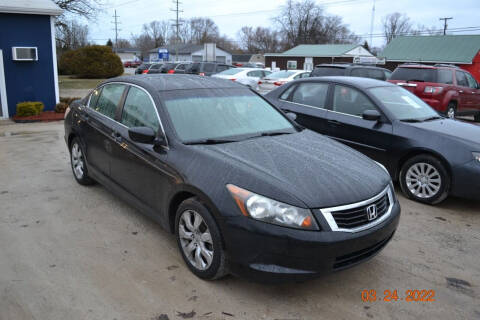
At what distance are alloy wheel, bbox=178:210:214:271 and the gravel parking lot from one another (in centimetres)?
18

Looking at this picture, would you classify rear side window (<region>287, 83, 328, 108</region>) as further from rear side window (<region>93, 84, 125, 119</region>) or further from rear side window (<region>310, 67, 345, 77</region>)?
rear side window (<region>310, 67, 345, 77</region>)

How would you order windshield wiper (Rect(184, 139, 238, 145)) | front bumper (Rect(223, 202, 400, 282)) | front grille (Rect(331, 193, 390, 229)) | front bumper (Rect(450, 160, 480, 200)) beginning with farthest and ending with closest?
1. front bumper (Rect(450, 160, 480, 200))
2. windshield wiper (Rect(184, 139, 238, 145))
3. front grille (Rect(331, 193, 390, 229))
4. front bumper (Rect(223, 202, 400, 282))

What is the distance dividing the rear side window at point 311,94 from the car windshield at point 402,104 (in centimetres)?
80

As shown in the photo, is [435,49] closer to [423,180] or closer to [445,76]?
[445,76]

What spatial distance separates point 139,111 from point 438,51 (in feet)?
135

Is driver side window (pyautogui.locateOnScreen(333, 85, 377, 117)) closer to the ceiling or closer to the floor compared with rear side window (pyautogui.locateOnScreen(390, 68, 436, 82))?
closer to the floor

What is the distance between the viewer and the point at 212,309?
2975 mm

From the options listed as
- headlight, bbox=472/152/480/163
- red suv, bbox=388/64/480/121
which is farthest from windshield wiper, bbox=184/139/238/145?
red suv, bbox=388/64/480/121

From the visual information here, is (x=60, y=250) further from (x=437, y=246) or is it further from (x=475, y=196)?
(x=475, y=196)

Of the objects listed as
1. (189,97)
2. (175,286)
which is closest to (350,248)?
(175,286)

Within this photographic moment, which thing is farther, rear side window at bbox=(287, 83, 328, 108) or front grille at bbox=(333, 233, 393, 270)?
rear side window at bbox=(287, 83, 328, 108)

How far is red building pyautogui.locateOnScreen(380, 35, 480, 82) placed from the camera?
118 ft

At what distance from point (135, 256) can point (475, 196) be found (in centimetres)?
406

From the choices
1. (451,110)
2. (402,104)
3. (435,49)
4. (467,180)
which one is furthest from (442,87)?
(435,49)
